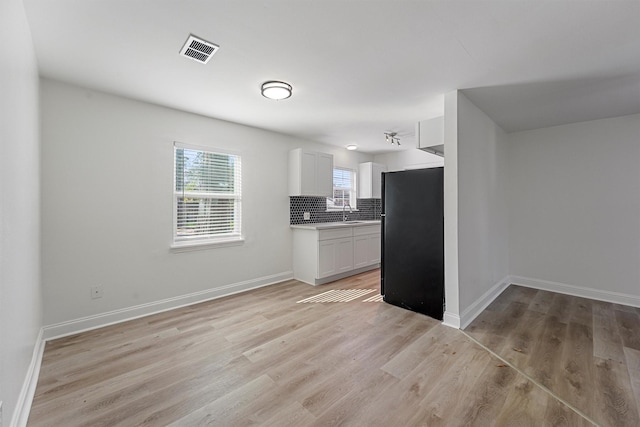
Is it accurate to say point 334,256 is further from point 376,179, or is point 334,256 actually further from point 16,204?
point 16,204

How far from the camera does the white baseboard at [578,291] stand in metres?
3.46

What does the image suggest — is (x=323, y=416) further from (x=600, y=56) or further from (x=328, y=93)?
(x=600, y=56)

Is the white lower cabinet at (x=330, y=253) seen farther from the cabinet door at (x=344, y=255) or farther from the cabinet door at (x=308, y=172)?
the cabinet door at (x=308, y=172)

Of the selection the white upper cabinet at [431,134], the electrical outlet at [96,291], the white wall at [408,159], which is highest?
the white wall at [408,159]

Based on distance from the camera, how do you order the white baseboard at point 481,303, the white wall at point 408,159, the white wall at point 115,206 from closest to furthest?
the white wall at point 115,206 < the white baseboard at point 481,303 < the white wall at point 408,159

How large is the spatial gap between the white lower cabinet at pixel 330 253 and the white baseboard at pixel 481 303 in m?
2.00

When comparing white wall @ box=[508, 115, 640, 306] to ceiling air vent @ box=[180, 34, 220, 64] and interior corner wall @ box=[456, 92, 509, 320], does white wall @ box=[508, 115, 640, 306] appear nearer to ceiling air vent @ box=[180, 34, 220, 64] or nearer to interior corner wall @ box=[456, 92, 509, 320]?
interior corner wall @ box=[456, 92, 509, 320]

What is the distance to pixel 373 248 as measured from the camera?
5184mm

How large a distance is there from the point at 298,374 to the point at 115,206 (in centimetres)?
251

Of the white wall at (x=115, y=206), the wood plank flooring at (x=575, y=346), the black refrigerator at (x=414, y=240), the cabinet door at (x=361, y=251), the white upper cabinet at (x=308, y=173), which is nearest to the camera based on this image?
the wood plank flooring at (x=575, y=346)

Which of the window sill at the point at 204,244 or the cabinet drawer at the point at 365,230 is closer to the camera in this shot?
the window sill at the point at 204,244

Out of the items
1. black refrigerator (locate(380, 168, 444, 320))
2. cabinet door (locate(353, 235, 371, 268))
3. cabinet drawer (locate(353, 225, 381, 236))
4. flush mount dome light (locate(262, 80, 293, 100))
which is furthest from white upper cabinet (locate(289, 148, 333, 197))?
flush mount dome light (locate(262, 80, 293, 100))

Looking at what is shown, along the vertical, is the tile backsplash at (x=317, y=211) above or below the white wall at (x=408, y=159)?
below

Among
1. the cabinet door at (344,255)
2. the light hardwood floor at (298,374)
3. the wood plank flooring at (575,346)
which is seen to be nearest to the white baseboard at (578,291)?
the wood plank flooring at (575,346)
